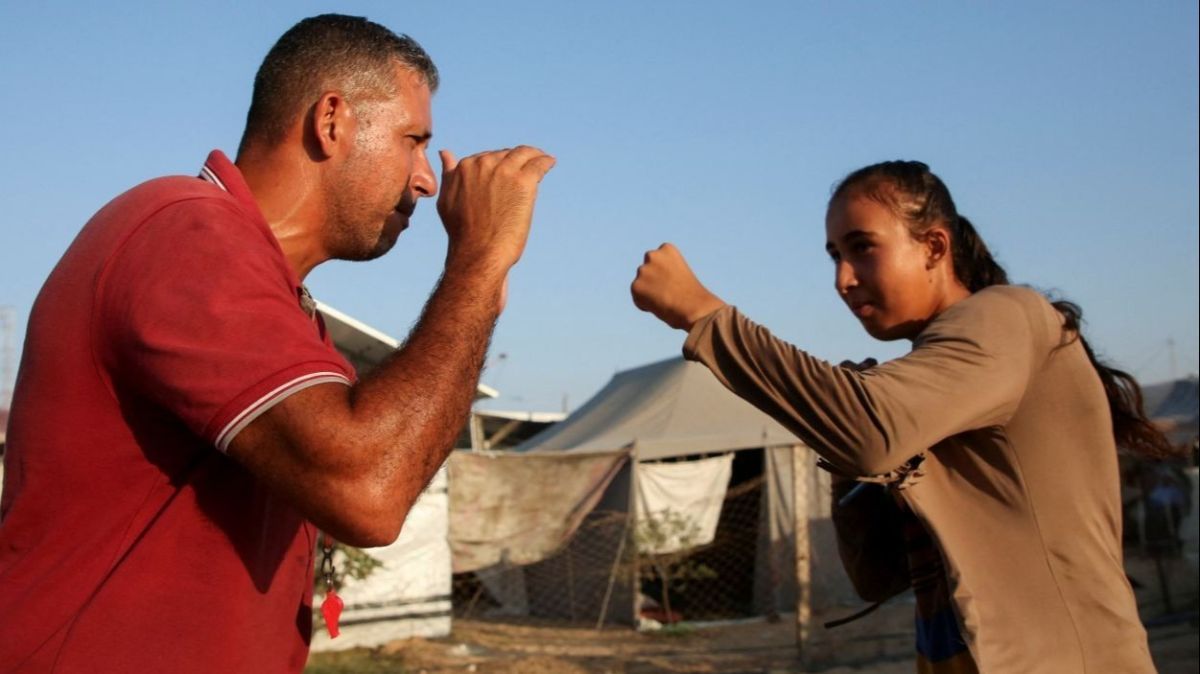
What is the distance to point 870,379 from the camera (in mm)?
1945

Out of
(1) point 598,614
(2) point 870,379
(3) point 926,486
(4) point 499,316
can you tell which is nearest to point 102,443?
(4) point 499,316

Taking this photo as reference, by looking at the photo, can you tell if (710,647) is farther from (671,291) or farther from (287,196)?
(287,196)

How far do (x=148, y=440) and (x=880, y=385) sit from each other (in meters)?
1.18

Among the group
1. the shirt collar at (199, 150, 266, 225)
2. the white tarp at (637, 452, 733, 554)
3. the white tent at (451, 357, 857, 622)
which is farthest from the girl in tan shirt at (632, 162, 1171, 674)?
the white tarp at (637, 452, 733, 554)

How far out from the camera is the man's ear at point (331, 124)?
72.8 inches

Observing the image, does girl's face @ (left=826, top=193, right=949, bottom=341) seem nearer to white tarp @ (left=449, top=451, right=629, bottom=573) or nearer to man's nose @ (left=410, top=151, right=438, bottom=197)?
man's nose @ (left=410, top=151, right=438, bottom=197)

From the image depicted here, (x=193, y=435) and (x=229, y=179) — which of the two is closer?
(x=193, y=435)

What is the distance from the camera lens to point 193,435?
1.50m

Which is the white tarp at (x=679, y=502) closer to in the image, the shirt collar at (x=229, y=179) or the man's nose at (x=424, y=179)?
the man's nose at (x=424, y=179)

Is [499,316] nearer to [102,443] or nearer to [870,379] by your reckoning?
[102,443]

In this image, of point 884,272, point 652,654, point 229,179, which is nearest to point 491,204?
point 229,179

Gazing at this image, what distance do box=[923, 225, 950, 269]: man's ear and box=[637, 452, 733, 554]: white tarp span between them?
11.3m

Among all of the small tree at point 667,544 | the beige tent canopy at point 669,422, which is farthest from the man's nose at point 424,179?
the beige tent canopy at point 669,422

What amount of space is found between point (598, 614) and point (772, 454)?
3041mm
